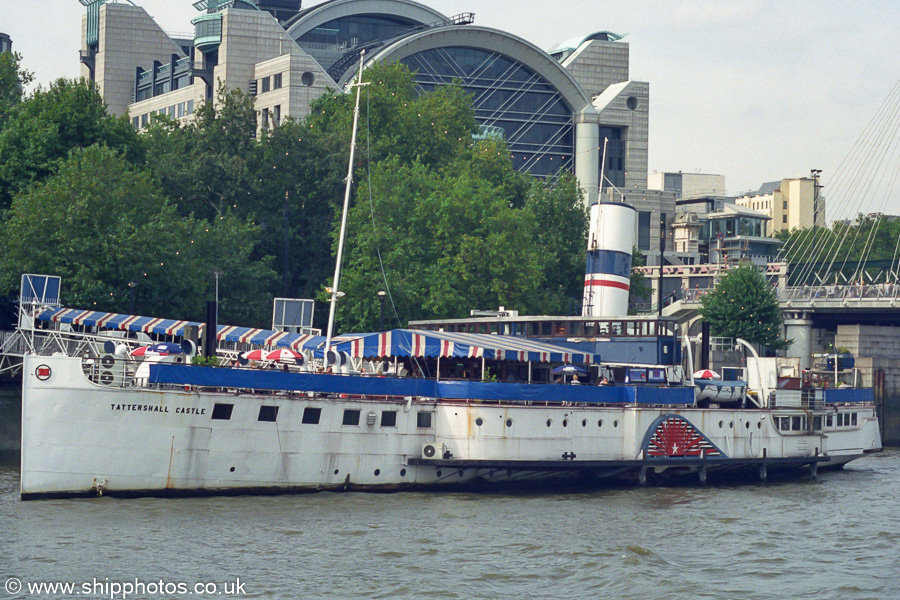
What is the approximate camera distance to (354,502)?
115 feet

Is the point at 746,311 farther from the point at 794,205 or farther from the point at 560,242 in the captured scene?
the point at 794,205

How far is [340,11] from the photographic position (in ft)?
357

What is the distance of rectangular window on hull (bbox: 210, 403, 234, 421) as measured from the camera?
34.7 m

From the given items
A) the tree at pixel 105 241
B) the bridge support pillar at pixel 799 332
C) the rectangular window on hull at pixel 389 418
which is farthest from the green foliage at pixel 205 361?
the bridge support pillar at pixel 799 332

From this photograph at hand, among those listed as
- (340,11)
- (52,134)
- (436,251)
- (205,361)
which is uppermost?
(340,11)

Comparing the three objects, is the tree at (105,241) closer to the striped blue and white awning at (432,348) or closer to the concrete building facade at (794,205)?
the striped blue and white awning at (432,348)

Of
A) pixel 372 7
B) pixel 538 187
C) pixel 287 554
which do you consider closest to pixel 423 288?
pixel 538 187

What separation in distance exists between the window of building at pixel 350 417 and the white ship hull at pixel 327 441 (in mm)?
60

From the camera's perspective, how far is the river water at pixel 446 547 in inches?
1036

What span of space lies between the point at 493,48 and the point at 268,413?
77379mm

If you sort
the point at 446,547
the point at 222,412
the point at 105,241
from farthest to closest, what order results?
the point at 105,241 < the point at 222,412 < the point at 446,547

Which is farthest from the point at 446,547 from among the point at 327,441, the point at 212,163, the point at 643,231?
the point at 643,231

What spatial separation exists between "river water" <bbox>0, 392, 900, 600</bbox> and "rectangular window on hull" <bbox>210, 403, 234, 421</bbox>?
233 cm

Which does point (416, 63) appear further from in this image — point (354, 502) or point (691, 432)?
point (354, 502)
